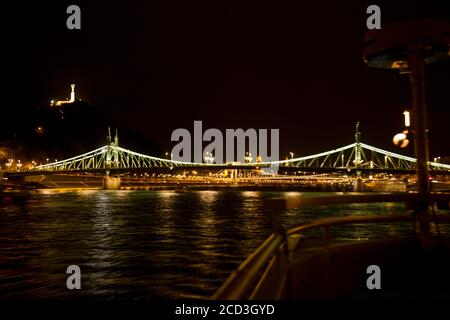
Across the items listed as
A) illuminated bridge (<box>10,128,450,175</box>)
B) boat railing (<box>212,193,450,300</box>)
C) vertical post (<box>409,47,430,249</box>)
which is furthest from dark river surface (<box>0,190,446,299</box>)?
illuminated bridge (<box>10,128,450,175</box>)

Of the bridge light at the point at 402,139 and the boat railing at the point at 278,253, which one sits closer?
the boat railing at the point at 278,253

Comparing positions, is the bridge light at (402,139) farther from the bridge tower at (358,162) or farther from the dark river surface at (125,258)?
the bridge tower at (358,162)

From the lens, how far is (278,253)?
3758mm

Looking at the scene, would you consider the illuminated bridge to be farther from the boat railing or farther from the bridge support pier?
the boat railing

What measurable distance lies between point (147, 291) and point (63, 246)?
19.9ft

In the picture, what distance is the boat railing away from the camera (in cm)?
248

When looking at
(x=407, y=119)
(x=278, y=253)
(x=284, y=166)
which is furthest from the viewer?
(x=284, y=166)

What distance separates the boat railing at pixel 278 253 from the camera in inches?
97.8

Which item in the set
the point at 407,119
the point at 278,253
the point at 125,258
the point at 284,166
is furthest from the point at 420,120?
the point at 284,166

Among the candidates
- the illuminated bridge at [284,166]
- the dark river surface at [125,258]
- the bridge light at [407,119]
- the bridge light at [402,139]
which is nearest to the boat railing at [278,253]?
the bridge light at [402,139]

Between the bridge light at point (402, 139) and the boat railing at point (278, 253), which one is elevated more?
the bridge light at point (402, 139)

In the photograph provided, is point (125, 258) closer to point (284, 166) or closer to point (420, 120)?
point (420, 120)
